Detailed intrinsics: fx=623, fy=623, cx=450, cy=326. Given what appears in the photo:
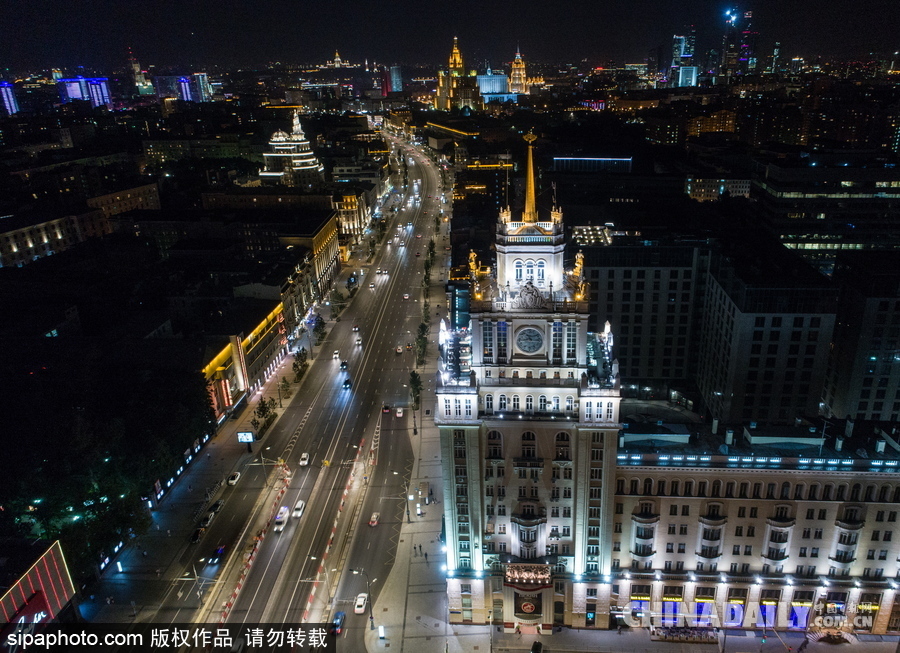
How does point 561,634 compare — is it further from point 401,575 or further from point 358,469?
point 358,469

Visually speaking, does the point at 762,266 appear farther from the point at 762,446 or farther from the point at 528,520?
the point at 528,520

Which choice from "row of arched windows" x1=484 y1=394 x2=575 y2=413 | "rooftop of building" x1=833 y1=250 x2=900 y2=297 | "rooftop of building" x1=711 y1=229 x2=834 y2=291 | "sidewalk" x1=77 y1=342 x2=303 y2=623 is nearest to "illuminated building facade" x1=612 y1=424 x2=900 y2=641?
"row of arched windows" x1=484 y1=394 x2=575 y2=413

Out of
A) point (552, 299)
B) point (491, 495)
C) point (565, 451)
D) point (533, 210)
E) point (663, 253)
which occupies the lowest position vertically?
point (491, 495)

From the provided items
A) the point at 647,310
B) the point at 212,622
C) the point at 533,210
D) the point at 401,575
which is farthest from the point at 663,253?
the point at 212,622

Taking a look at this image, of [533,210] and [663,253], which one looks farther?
[663,253]

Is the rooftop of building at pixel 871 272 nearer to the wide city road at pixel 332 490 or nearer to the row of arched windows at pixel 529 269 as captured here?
the row of arched windows at pixel 529 269

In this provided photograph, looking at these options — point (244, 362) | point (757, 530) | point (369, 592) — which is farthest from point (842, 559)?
point (244, 362)

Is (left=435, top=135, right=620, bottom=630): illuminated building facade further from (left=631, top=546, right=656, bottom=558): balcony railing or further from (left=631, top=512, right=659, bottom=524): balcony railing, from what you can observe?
(left=631, top=546, right=656, bottom=558): balcony railing
